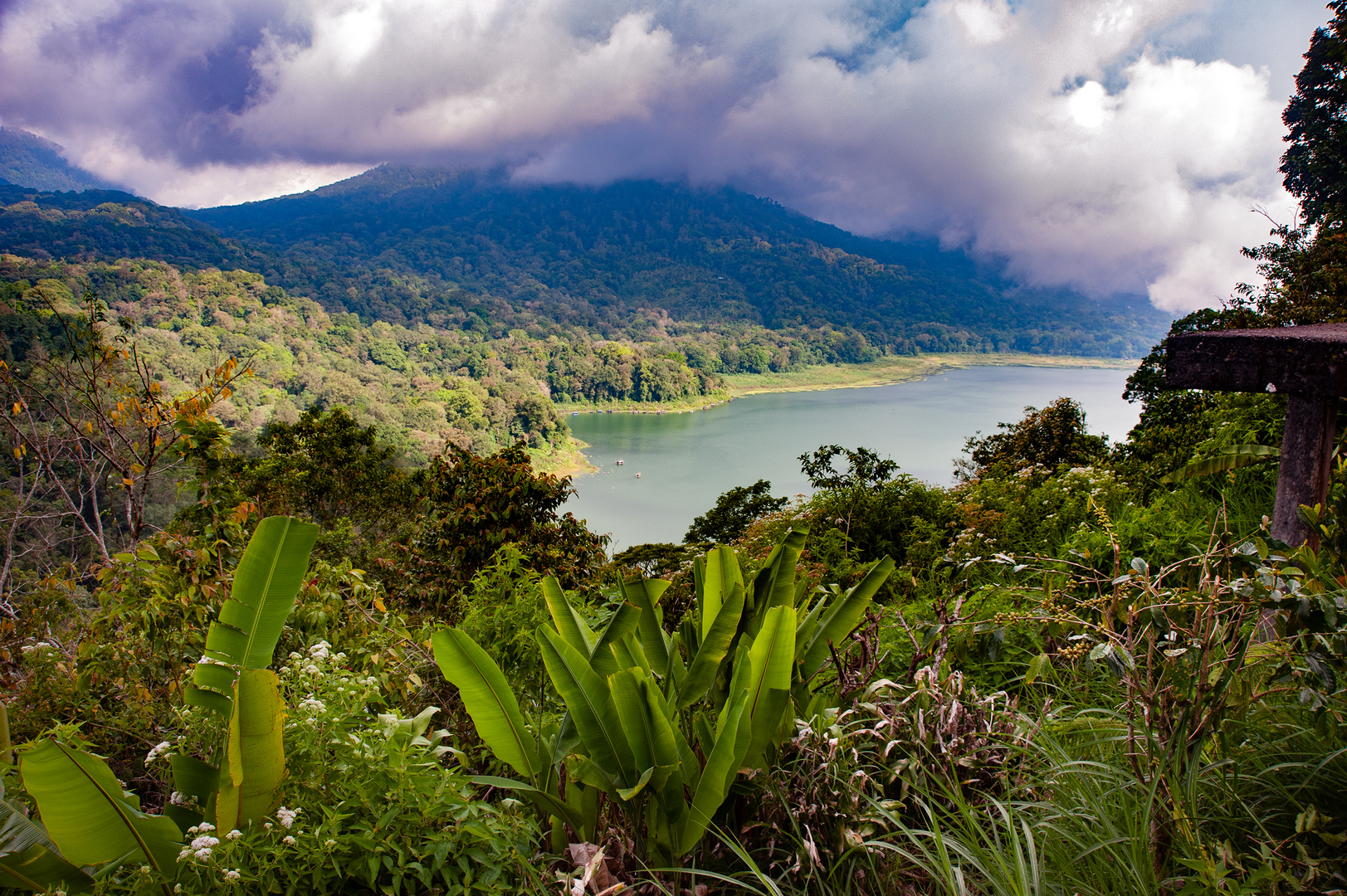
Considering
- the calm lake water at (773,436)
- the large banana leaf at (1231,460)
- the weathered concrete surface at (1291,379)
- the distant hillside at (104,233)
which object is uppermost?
the distant hillside at (104,233)

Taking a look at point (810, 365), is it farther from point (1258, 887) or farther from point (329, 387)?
point (1258, 887)

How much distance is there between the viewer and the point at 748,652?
1.13 m

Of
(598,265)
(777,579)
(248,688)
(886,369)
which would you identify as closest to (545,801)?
(248,688)

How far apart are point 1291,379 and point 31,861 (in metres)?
2.42

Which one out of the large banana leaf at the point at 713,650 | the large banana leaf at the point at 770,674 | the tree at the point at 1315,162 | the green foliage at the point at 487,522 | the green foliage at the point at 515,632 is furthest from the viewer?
the tree at the point at 1315,162

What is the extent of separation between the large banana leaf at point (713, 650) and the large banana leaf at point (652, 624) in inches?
5.3

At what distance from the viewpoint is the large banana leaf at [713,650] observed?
1.20 metres

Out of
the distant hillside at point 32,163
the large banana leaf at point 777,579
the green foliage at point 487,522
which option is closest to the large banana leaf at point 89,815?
the large banana leaf at point 777,579

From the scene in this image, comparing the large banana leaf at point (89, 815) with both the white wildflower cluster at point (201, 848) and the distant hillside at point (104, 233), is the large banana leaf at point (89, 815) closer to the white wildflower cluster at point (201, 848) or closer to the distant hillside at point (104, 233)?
the white wildflower cluster at point (201, 848)

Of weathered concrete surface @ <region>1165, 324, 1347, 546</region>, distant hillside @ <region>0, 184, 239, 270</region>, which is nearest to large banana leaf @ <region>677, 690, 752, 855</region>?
weathered concrete surface @ <region>1165, 324, 1347, 546</region>

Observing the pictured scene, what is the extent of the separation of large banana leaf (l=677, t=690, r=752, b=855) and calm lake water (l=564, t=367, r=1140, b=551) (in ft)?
52.8

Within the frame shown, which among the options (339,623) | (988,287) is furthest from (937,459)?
(988,287)

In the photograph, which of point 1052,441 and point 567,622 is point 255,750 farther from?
point 1052,441

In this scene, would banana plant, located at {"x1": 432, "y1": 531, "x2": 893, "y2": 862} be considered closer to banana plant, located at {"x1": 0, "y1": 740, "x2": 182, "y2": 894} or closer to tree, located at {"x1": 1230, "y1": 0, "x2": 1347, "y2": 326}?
banana plant, located at {"x1": 0, "y1": 740, "x2": 182, "y2": 894}
